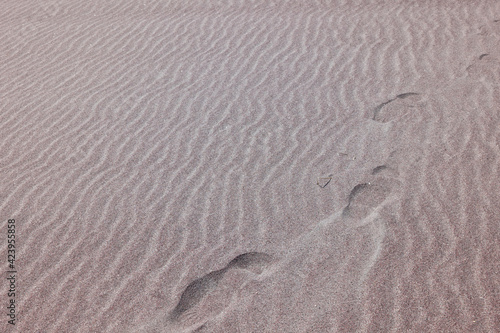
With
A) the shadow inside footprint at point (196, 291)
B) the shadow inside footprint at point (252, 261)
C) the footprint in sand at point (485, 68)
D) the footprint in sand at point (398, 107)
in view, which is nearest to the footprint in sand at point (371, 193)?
the shadow inside footprint at point (252, 261)

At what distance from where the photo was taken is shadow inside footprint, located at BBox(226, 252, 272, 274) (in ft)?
10.8

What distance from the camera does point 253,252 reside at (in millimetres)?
3387

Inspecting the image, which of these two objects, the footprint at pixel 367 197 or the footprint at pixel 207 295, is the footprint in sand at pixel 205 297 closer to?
the footprint at pixel 207 295

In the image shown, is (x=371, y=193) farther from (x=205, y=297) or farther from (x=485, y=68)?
(x=485, y=68)

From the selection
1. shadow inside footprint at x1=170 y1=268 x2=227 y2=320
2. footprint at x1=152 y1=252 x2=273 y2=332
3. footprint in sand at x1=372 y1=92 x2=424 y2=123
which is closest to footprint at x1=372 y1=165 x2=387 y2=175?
footprint in sand at x1=372 y1=92 x2=424 y2=123

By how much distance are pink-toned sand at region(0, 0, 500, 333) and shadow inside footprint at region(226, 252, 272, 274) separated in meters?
0.01

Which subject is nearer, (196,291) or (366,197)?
(196,291)

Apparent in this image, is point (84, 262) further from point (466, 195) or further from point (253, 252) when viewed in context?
point (466, 195)

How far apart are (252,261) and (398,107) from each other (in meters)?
2.38

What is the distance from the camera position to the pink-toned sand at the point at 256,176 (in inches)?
120

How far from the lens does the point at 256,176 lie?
162 inches

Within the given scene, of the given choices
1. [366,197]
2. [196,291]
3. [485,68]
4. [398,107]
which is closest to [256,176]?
[366,197]

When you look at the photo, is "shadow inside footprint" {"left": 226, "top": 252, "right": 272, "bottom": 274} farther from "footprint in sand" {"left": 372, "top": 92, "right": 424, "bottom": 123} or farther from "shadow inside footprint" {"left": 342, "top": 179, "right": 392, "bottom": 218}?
"footprint in sand" {"left": 372, "top": 92, "right": 424, "bottom": 123}

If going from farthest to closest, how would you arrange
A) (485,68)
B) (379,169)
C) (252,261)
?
(485,68), (379,169), (252,261)
